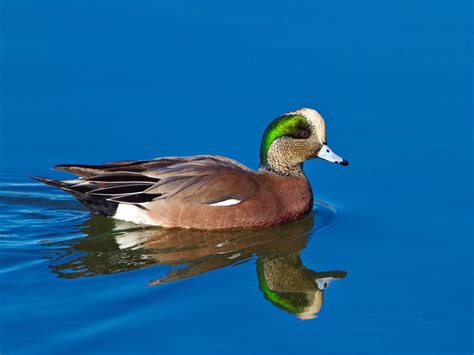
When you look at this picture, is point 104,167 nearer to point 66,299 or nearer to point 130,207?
point 130,207

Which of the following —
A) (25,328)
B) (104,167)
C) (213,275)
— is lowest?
(25,328)

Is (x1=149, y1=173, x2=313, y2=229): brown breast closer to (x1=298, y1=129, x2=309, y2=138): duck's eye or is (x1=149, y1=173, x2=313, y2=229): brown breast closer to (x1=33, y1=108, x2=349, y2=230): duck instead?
(x1=33, y1=108, x2=349, y2=230): duck

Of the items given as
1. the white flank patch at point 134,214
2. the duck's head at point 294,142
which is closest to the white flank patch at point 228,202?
the white flank patch at point 134,214

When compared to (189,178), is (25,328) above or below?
below

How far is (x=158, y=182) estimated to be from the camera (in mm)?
8977

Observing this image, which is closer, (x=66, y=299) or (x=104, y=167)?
(x=66, y=299)

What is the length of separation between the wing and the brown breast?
7cm

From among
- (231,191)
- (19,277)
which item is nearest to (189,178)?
Answer: (231,191)

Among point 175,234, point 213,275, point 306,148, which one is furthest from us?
point 306,148

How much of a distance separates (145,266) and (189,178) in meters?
1.22

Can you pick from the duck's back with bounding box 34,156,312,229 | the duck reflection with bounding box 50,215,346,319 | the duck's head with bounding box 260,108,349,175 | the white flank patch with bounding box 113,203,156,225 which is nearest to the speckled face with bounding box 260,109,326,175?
the duck's head with bounding box 260,108,349,175

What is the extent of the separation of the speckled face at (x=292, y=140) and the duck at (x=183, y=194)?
1.04ft

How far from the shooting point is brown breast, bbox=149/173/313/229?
892 cm

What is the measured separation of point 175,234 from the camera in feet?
29.0
